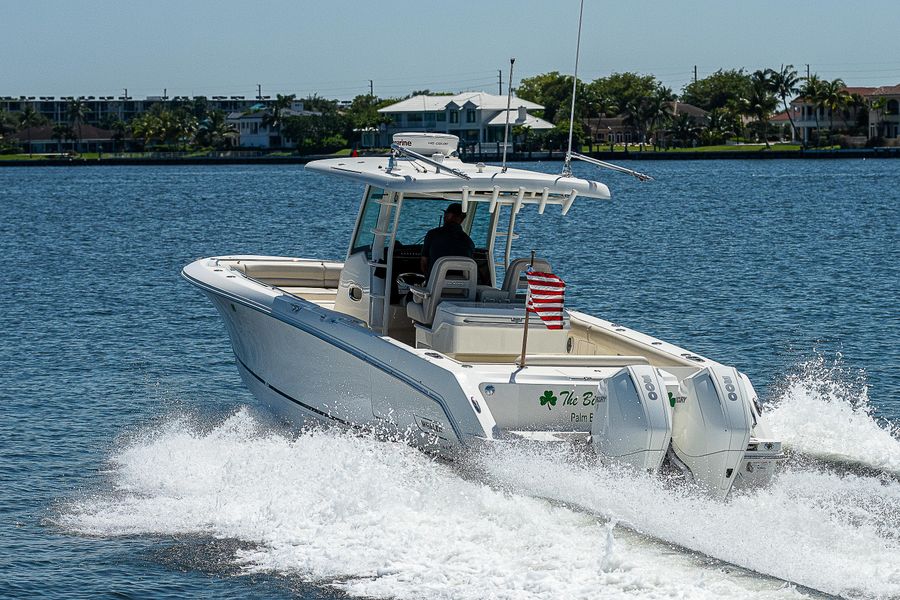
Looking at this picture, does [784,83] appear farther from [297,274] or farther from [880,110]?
[297,274]

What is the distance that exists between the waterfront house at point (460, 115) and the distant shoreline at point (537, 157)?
104 inches

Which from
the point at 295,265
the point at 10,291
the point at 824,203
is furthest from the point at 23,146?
the point at 295,265

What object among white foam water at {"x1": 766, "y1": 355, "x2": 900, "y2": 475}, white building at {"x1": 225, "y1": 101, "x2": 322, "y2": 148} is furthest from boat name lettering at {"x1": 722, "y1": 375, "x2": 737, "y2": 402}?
white building at {"x1": 225, "y1": 101, "x2": 322, "y2": 148}

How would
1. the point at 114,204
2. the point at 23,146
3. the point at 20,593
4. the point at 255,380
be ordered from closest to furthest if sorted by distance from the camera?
the point at 20,593, the point at 255,380, the point at 114,204, the point at 23,146

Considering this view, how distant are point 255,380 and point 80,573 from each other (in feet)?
12.1

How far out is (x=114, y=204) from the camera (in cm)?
6450

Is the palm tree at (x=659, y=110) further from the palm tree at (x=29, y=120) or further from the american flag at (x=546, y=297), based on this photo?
the american flag at (x=546, y=297)

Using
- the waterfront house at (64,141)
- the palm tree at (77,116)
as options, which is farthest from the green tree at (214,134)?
the palm tree at (77,116)

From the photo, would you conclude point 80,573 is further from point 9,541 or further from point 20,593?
point 9,541

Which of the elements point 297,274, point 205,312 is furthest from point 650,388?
point 205,312

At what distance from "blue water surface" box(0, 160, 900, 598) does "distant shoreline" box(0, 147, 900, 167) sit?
206ft

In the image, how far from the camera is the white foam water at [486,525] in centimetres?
752

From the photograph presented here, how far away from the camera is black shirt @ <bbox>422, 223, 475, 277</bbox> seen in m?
11.0

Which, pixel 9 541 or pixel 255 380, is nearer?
pixel 9 541
